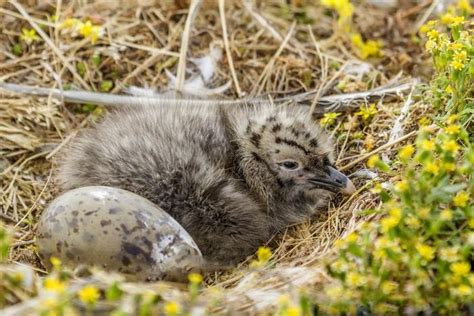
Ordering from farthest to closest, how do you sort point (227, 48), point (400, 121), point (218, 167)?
point (227, 48), point (400, 121), point (218, 167)

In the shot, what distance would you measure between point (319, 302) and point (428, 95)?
5.53 ft

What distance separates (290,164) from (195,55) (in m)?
1.48

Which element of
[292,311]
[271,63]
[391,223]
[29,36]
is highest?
[29,36]

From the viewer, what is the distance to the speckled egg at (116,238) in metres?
3.24

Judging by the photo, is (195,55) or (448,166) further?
(195,55)

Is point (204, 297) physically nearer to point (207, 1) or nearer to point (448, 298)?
point (448, 298)

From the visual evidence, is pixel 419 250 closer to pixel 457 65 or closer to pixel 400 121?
pixel 457 65

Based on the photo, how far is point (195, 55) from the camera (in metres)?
5.12

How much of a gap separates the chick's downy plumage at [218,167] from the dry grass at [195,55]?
0.13 metres

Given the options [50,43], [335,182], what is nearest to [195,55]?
[50,43]

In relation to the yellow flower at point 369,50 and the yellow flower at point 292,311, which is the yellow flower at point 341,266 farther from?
the yellow flower at point 369,50

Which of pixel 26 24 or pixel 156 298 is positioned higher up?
pixel 26 24

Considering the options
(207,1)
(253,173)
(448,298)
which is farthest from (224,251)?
(207,1)

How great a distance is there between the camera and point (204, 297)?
3.07m
